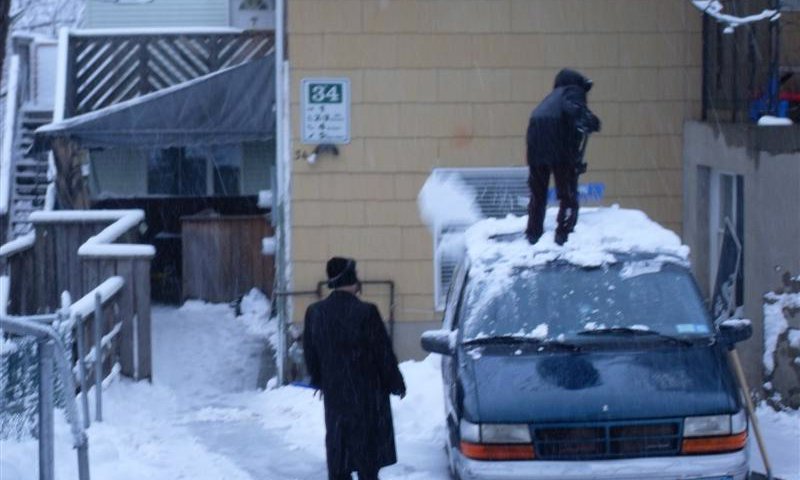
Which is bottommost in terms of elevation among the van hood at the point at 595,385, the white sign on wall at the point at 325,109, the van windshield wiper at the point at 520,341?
the van hood at the point at 595,385

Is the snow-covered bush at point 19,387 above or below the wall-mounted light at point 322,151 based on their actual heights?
below

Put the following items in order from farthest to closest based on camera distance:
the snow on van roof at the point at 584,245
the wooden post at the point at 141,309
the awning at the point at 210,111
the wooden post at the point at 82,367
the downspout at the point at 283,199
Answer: the awning at the point at 210,111 < the downspout at the point at 283,199 < the wooden post at the point at 141,309 < the wooden post at the point at 82,367 < the snow on van roof at the point at 584,245

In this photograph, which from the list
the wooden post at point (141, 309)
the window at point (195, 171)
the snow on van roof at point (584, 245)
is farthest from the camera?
the window at point (195, 171)

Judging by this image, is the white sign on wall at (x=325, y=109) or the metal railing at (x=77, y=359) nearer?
the metal railing at (x=77, y=359)

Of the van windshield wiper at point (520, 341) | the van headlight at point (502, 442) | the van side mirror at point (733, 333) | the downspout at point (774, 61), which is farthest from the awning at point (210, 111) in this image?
the van headlight at point (502, 442)

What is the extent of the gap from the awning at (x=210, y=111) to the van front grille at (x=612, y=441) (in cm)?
928

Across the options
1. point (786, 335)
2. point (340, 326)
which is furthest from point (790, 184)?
point (340, 326)

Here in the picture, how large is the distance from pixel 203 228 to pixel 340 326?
10.4 metres

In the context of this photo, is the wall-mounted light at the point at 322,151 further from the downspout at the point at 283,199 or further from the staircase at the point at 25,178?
the staircase at the point at 25,178

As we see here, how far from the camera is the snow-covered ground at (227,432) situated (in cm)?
843

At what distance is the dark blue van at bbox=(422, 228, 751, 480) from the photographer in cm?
667

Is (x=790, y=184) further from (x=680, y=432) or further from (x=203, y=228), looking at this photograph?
(x=203, y=228)

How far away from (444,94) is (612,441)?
250 inches

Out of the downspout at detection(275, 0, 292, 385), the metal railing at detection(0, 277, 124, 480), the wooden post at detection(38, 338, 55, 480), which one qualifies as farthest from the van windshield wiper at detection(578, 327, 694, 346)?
the downspout at detection(275, 0, 292, 385)
